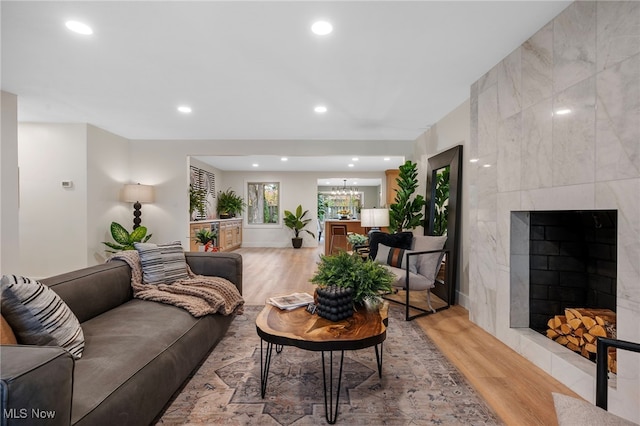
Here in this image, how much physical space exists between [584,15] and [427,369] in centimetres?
239

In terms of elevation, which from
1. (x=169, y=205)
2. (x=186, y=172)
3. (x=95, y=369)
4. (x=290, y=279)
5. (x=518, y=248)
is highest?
(x=186, y=172)

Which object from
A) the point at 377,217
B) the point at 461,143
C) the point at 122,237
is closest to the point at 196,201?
the point at 122,237

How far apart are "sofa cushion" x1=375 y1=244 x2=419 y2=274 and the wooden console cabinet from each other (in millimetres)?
3703

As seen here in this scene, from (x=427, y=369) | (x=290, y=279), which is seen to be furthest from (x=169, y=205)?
(x=427, y=369)

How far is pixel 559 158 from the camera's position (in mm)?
2010

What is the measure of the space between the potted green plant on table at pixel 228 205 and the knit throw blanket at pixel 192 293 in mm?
6349

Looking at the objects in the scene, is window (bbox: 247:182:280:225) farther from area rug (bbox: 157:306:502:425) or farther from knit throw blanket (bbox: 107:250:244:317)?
area rug (bbox: 157:306:502:425)

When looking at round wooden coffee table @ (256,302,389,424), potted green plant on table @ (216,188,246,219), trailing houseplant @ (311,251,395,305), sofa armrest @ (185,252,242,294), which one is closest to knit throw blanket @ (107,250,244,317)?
sofa armrest @ (185,252,242,294)

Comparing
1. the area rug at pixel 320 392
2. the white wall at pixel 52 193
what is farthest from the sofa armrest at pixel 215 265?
the white wall at pixel 52 193

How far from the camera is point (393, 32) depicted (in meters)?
2.21

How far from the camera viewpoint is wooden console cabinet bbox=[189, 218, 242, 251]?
247 inches

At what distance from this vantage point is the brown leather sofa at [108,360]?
93cm

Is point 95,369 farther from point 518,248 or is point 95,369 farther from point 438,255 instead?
point 438,255

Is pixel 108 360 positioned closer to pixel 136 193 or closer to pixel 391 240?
pixel 391 240
